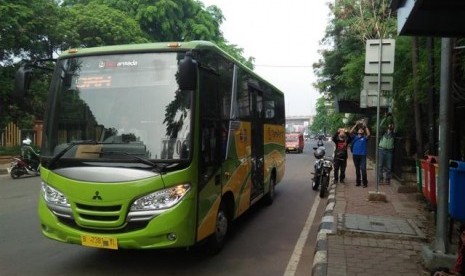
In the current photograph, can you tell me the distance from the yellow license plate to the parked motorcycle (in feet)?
42.1

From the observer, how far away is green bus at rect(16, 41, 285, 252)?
5.16 m

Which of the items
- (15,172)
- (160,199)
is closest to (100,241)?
(160,199)

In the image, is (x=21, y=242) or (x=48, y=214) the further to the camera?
(x=21, y=242)

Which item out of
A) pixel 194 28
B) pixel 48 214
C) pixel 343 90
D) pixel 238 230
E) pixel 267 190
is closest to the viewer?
pixel 48 214

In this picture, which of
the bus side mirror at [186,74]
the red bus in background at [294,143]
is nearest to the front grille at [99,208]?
the bus side mirror at [186,74]

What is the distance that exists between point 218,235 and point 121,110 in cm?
219

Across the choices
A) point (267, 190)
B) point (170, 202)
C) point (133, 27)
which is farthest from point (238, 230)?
point (133, 27)

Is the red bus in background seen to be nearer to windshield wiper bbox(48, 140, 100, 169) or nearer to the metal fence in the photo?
the metal fence

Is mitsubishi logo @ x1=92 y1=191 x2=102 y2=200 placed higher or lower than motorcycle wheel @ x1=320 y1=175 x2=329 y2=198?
higher

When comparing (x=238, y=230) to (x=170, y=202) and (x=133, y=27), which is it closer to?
(x=170, y=202)

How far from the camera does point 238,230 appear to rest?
8.20m

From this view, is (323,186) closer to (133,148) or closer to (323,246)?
(323,246)

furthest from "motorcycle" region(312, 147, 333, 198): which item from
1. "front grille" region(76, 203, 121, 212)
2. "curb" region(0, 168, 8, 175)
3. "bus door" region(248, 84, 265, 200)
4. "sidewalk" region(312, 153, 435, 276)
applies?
"curb" region(0, 168, 8, 175)

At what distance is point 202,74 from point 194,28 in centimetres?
2640
